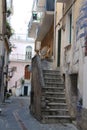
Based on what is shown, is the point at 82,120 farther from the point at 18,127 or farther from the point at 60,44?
the point at 60,44

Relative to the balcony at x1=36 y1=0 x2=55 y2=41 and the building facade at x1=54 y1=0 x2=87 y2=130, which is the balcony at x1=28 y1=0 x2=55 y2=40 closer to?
the balcony at x1=36 y1=0 x2=55 y2=41

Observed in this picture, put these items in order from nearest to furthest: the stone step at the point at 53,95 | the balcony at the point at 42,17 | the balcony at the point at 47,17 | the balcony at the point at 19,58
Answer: the stone step at the point at 53,95 → the balcony at the point at 47,17 → the balcony at the point at 42,17 → the balcony at the point at 19,58

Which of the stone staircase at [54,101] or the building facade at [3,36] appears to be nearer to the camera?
the stone staircase at [54,101]

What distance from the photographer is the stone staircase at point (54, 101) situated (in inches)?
590

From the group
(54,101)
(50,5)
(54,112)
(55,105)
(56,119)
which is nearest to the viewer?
(56,119)

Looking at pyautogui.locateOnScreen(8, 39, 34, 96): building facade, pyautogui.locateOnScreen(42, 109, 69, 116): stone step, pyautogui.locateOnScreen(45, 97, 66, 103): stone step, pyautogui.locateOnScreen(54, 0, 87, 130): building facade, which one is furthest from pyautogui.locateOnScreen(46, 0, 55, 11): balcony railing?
pyautogui.locateOnScreen(8, 39, 34, 96): building facade

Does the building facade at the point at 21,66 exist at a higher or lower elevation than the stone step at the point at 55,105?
higher

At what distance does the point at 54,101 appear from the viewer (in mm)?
16188

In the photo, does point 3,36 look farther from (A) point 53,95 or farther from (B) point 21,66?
(B) point 21,66

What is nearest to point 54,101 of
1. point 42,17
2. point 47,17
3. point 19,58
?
point 47,17

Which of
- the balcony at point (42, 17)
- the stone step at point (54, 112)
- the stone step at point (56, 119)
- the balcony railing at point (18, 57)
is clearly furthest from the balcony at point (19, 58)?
the stone step at point (56, 119)

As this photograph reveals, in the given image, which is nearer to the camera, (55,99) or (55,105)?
(55,105)

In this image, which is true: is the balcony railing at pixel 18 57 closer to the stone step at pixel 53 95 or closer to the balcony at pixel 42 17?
the balcony at pixel 42 17

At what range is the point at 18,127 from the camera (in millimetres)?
13641
